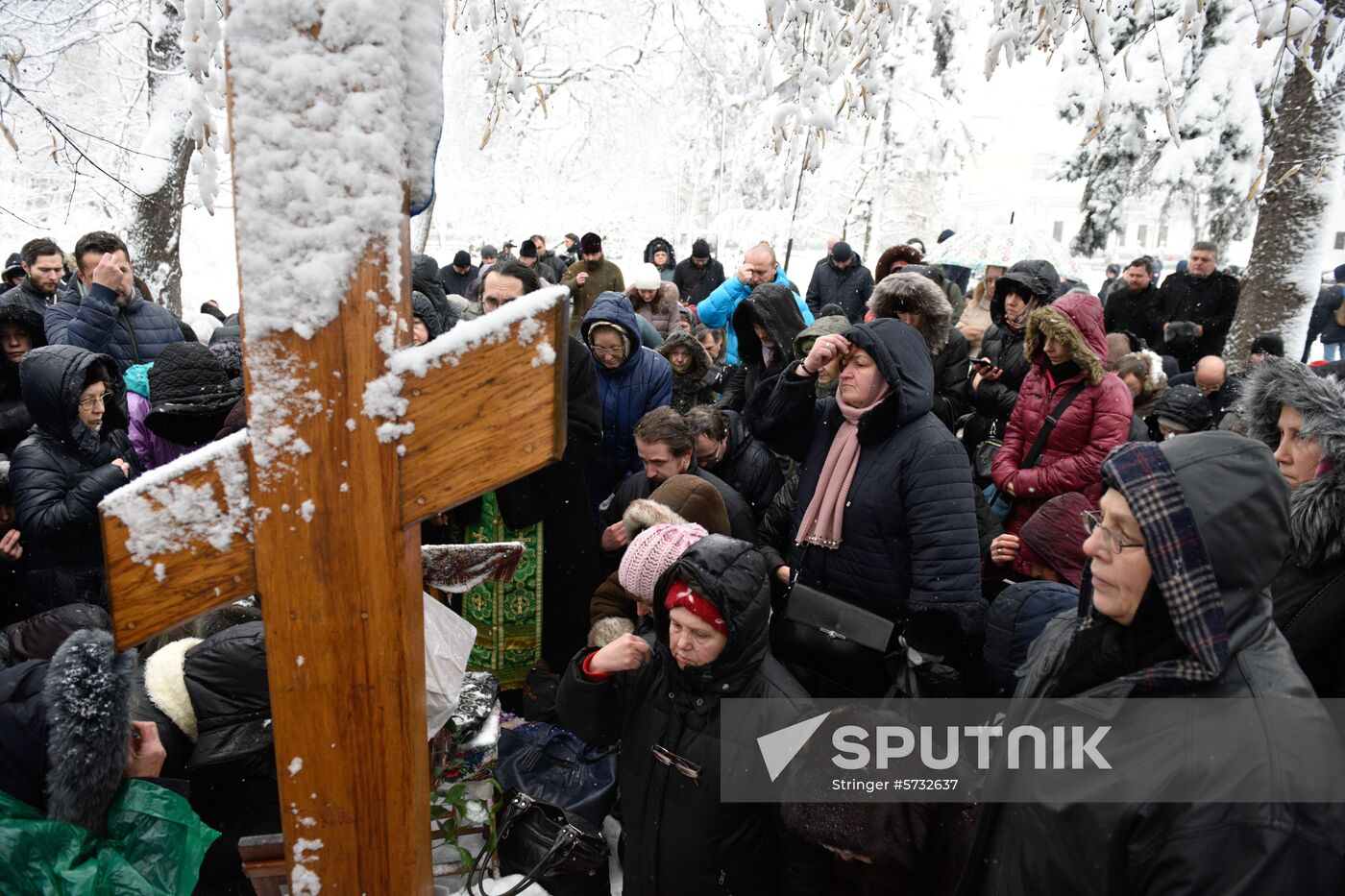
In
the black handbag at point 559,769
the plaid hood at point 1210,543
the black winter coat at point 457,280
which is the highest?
the plaid hood at point 1210,543

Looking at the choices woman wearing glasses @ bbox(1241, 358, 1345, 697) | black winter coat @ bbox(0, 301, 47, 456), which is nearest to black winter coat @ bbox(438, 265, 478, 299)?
black winter coat @ bbox(0, 301, 47, 456)

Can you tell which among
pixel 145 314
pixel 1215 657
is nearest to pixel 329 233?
pixel 1215 657

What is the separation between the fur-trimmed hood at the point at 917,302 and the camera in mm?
3959

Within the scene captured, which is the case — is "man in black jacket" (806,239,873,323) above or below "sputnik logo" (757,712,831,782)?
above

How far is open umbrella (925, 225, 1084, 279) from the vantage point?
685 centimetres

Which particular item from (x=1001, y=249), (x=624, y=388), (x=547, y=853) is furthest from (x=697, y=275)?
(x=547, y=853)

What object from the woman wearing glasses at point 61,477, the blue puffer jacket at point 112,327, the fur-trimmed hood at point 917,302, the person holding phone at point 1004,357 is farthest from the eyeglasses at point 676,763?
the blue puffer jacket at point 112,327

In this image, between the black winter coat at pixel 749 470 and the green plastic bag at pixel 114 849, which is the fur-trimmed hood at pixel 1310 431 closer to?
the black winter coat at pixel 749 470

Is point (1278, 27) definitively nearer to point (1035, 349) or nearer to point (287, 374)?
point (1035, 349)

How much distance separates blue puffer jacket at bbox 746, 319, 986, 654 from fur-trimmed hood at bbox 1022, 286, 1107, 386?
1131 mm

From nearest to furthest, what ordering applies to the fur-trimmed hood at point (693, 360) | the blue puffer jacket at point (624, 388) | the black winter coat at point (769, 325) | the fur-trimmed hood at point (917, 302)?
the fur-trimmed hood at point (917, 302) → the black winter coat at point (769, 325) → the blue puffer jacket at point (624, 388) → the fur-trimmed hood at point (693, 360)

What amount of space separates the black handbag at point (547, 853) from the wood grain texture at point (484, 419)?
1897 mm

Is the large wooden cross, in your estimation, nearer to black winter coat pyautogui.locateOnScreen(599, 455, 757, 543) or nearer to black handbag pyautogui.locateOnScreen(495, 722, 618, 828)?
black handbag pyautogui.locateOnScreen(495, 722, 618, 828)

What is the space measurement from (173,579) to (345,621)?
24cm
